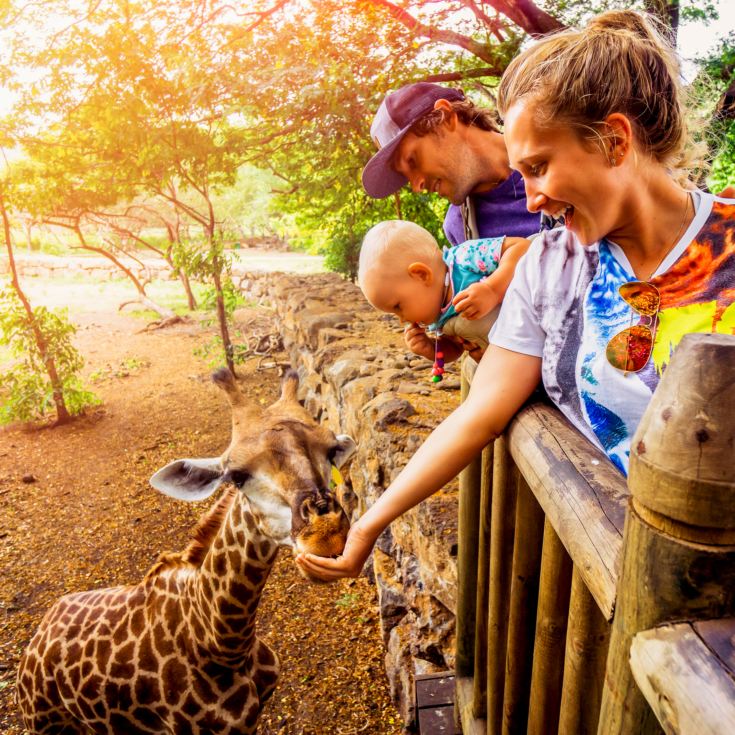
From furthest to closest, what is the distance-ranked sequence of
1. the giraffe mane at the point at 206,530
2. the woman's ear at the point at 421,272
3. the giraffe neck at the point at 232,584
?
the giraffe mane at the point at 206,530
the giraffe neck at the point at 232,584
the woman's ear at the point at 421,272

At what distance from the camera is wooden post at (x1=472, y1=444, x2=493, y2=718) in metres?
1.70

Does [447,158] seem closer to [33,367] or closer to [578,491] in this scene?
[578,491]

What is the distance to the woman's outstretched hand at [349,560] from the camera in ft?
4.91

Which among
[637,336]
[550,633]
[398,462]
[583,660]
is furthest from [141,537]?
[637,336]

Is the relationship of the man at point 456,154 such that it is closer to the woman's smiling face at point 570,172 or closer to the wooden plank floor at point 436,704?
the woman's smiling face at point 570,172

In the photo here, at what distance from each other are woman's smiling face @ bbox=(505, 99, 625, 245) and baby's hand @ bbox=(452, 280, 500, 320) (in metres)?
0.57

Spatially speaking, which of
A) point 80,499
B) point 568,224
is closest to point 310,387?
point 80,499

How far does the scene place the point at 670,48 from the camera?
1262mm

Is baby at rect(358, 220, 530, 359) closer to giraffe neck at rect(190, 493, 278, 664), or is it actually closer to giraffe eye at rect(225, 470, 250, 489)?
giraffe eye at rect(225, 470, 250, 489)

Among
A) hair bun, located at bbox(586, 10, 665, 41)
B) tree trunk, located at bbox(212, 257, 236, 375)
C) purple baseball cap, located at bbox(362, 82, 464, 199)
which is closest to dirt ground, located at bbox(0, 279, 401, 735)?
tree trunk, located at bbox(212, 257, 236, 375)

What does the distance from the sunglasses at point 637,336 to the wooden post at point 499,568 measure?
353 millimetres

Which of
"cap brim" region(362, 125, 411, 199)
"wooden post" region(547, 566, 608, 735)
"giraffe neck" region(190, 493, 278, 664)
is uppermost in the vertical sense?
"cap brim" region(362, 125, 411, 199)

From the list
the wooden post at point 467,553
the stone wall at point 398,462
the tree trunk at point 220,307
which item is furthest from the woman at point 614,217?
the tree trunk at point 220,307

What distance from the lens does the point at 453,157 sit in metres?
2.26
